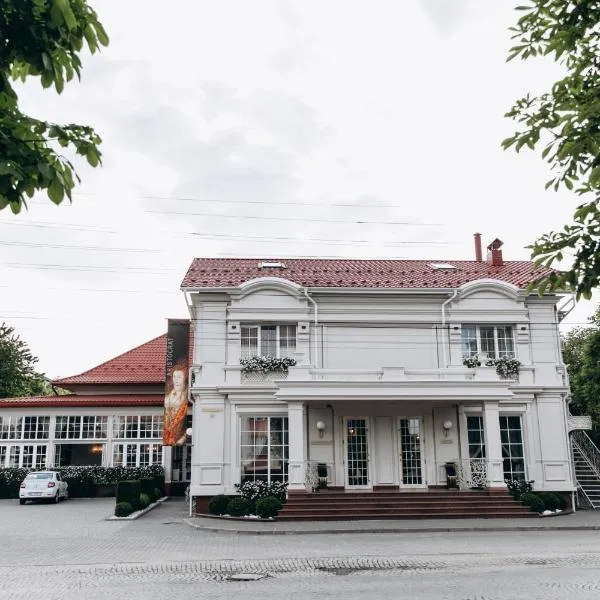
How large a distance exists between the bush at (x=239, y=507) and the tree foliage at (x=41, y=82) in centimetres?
1646

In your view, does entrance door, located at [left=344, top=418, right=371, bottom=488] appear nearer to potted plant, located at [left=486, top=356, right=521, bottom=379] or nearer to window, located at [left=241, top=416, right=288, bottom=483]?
window, located at [left=241, top=416, right=288, bottom=483]

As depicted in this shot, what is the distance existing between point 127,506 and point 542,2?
18.4 metres

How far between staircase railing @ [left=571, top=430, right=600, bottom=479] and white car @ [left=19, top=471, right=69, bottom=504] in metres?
19.7

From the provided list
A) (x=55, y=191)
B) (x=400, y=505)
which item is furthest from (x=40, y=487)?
(x=55, y=191)

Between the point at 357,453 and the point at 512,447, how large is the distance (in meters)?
5.01

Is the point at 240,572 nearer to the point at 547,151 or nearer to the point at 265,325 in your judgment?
the point at 547,151

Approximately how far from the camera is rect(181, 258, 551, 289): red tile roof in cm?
2255

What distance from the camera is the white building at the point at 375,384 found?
20.7m

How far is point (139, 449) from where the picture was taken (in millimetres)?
29781

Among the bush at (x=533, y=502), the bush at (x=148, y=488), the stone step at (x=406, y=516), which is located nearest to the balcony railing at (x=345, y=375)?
the bush at (x=533, y=502)

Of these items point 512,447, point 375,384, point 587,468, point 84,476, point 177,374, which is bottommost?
point 84,476

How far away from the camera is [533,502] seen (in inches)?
766

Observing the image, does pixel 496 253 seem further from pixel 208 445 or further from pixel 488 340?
pixel 208 445

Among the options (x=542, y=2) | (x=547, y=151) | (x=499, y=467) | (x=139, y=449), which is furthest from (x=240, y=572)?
(x=139, y=449)
